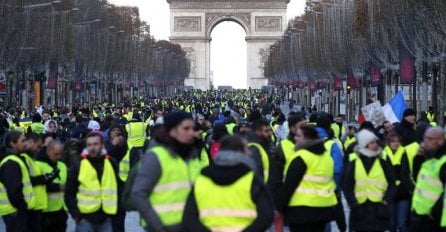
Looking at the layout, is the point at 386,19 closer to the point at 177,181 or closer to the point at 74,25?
the point at 74,25

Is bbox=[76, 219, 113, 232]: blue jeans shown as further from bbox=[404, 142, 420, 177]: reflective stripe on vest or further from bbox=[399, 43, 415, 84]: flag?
bbox=[399, 43, 415, 84]: flag

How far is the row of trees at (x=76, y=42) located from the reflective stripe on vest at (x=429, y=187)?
36.2 metres

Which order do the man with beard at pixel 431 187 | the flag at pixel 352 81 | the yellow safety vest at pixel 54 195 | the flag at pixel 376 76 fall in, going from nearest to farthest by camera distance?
the man with beard at pixel 431 187, the yellow safety vest at pixel 54 195, the flag at pixel 376 76, the flag at pixel 352 81

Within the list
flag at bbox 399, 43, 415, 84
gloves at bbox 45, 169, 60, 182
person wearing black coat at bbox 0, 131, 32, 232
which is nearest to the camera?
person wearing black coat at bbox 0, 131, 32, 232

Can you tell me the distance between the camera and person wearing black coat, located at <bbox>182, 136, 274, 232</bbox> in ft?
26.9

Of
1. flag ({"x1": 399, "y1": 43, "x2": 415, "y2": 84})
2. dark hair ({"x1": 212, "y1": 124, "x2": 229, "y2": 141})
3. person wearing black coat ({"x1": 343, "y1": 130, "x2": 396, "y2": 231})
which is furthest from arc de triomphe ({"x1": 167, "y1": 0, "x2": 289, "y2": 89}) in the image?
person wearing black coat ({"x1": 343, "y1": 130, "x2": 396, "y2": 231})

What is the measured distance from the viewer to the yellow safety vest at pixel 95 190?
11398 millimetres

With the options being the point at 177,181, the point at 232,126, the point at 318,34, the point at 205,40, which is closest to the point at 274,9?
the point at 205,40

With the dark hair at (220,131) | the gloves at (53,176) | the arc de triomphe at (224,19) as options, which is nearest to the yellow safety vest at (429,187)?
the gloves at (53,176)

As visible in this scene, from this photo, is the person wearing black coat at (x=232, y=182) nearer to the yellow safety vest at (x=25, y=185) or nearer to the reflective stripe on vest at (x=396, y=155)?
the yellow safety vest at (x=25, y=185)

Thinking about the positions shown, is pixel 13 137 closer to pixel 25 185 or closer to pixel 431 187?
pixel 25 185

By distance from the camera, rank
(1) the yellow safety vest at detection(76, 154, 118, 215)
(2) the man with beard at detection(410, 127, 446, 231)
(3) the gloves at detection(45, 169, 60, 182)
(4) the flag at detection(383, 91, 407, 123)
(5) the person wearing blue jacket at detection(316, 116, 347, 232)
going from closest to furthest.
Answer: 1. (2) the man with beard at detection(410, 127, 446, 231)
2. (1) the yellow safety vest at detection(76, 154, 118, 215)
3. (3) the gloves at detection(45, 169, 60, 182)
4. (5) the person wearing blue jacket at detection(316, 116, 347, 232)
5. (4) the flag at detection(383, 91, 407, 123)

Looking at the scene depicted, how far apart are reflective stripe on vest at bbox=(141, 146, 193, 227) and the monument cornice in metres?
150

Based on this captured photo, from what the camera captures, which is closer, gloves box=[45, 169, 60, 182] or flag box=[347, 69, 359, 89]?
gloves box=[45, 169, 60, 182]
